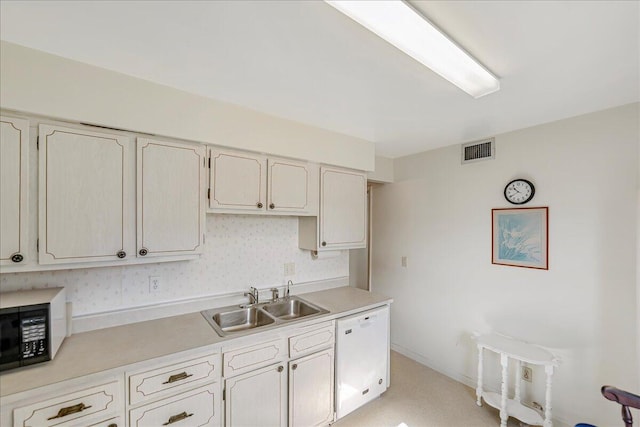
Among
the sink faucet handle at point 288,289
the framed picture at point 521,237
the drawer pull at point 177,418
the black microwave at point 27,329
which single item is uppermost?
the framed picture at point 521,237

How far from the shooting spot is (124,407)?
137 cm

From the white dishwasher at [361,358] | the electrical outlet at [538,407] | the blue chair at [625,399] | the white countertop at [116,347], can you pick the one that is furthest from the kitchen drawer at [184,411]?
the electrical outlet at [538,407]

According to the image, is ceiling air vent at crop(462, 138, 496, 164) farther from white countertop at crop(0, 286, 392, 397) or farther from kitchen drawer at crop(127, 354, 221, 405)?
kitchen drawer at crop(127, 354, 221, 405)

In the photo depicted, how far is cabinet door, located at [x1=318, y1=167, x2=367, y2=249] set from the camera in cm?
249

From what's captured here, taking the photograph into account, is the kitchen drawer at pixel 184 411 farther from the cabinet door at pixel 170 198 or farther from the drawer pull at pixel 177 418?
the cabinet door at pixel 170 198

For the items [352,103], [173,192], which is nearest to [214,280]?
[173,192]

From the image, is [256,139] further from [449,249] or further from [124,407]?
[449,249]

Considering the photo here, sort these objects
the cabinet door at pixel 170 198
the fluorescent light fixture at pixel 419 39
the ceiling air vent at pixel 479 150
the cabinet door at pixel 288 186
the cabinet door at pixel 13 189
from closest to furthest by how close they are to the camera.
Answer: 1. the fluorescent light fixture at pixel 419 39
2. the cabinet door at pixel 13 189
3. the cabinet door at pixel 170 198
4. the cabinet door at pixel 288 186
5. the ceiling air vent at pixel 479 150

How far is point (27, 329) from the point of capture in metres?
1.26

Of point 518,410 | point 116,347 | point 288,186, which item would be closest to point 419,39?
point 288,186

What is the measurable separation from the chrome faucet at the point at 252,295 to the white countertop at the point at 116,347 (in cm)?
43

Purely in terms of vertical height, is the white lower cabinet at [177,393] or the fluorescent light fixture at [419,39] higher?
the fluorescent light fixture at [419,39]

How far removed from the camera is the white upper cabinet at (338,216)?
97.4 inches

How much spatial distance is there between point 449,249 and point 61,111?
324 centimetres
